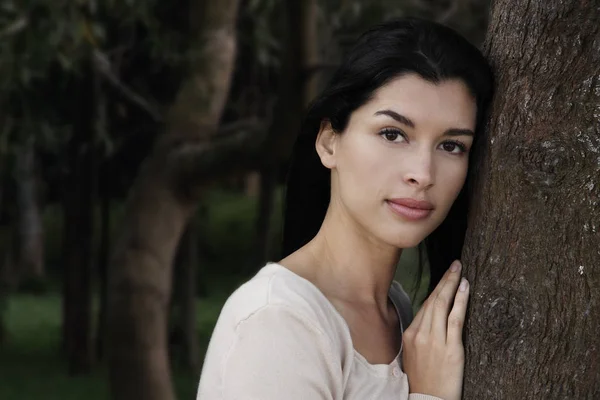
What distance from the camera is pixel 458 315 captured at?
193cm

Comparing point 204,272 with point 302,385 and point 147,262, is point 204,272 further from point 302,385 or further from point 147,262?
point 302,385

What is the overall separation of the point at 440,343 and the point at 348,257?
26 centimetres

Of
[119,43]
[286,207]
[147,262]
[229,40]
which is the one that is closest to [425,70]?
[286,207]

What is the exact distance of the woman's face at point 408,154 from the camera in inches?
75.0

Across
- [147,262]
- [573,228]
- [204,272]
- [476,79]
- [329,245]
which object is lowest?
[204,272]

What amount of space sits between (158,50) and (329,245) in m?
6.49

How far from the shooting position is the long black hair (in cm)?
194

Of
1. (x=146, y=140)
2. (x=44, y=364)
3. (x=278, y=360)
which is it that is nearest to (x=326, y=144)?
(x=278, y=360)

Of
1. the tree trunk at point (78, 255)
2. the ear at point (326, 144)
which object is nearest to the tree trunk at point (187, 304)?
the tree trunk at point (78, 255)

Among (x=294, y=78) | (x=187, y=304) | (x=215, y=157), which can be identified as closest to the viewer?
(x=294, y=78)

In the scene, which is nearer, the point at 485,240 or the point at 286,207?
the point at 485,240

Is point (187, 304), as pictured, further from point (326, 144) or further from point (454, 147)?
point (454, 147)

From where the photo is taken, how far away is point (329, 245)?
2.11 m

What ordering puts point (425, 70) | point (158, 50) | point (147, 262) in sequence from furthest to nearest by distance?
point (158, 50), point (147, 262), point (425, 70)
